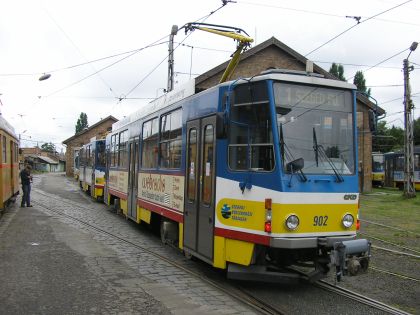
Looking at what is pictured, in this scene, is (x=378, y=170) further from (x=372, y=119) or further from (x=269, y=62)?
(x=372, y=119)

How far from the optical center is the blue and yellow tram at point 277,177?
624 cm

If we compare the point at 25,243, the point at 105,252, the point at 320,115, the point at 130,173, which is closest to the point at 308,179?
the point at 320,115

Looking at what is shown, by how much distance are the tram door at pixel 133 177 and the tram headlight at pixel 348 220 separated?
691cm

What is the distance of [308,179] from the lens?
6.38 metres

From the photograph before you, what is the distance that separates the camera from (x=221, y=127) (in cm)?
662

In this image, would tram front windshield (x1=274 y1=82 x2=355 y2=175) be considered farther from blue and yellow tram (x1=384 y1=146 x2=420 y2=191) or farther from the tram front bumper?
blue and yellow tram (x1=384 y1=146 x2=420 y2=191)

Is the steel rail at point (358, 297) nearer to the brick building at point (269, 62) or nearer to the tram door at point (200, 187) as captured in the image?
the tram door at point (200, 187)

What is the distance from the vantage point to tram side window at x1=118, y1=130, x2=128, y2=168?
14.3 metres

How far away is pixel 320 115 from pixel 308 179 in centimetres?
101

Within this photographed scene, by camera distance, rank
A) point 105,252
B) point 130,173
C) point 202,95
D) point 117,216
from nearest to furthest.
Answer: point 202,95 < point 105,252 < point 130,173 < point 117,216

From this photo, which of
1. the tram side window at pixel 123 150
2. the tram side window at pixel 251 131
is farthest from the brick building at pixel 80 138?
the tram side window at pixel 251 131

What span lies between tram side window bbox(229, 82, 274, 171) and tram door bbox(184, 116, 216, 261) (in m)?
0.54

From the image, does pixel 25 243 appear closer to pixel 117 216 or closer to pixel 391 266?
pixel 117 216

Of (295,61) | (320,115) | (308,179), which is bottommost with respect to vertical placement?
(308,179)
